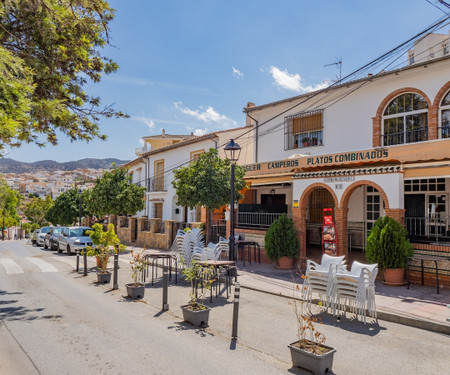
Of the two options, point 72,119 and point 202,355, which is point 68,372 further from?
point 72,119

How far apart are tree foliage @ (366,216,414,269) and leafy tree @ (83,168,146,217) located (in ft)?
51.1

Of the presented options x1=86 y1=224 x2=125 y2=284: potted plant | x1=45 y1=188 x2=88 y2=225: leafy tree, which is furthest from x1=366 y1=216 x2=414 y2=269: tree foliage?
x1=45 y1=188 x2=88 y2=225: leafy tree

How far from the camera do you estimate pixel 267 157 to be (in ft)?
61.5

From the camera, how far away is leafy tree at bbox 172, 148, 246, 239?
44.2ft

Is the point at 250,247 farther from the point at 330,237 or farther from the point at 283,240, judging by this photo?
the point at 330,237

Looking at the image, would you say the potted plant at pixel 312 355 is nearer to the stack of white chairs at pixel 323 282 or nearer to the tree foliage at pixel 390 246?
the stack of white chairs at pixel 323 282

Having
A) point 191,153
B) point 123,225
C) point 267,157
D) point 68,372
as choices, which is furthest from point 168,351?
point 123,225

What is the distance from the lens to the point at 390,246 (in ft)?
→ 31.7

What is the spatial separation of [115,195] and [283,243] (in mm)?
12752

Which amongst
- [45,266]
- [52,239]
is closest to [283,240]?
[45,266]

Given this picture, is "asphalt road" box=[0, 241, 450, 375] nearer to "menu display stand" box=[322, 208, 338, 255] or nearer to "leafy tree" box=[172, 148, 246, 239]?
"menu display stand" box=[322, 208, 338, 255]

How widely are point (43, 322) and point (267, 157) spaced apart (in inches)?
535

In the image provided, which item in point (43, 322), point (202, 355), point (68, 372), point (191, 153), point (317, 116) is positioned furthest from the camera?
point (191, 153)

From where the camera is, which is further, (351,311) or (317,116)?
(317,116)
